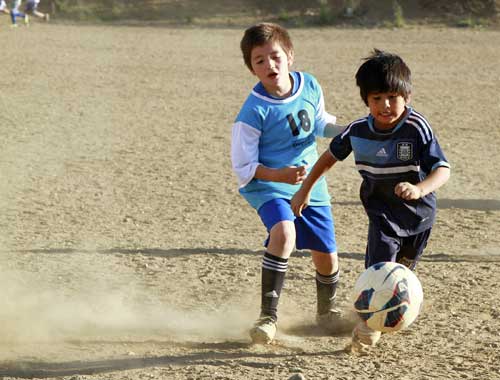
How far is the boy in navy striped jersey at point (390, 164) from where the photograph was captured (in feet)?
14.3

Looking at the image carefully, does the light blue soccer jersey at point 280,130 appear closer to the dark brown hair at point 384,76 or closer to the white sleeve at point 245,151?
the white sleeve at point 245,151

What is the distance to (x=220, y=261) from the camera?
6.24 metres

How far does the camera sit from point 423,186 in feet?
14.1

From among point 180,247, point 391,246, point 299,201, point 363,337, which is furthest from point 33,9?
point 363,337

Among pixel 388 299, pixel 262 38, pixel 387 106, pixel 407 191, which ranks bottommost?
pixel 388 299

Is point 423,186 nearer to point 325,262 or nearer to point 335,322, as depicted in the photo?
point 325,262

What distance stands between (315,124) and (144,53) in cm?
1467

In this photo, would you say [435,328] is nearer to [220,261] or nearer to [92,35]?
[220,261]

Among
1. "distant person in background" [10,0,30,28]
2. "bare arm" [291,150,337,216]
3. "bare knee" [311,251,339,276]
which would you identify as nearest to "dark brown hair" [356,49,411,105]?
"bare arm" [291,150,337,216]

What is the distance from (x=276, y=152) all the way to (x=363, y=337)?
984 millimetres

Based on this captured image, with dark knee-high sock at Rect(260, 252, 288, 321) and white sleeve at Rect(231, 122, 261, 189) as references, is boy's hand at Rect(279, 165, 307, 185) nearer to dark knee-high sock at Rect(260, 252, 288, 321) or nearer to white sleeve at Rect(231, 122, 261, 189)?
white sleeve at Rect(231, 122, 261, 189)

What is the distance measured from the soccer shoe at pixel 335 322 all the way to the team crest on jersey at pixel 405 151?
998mm

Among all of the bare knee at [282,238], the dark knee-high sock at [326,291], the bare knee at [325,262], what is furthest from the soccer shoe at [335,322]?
the bare knee at [282,238]

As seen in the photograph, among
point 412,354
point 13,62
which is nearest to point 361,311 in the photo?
point 412,354
